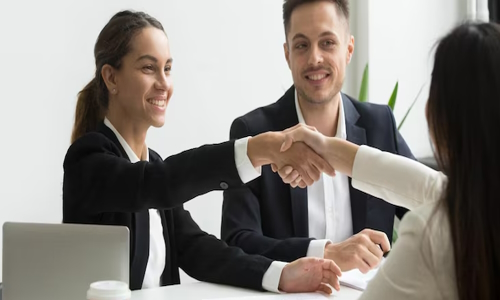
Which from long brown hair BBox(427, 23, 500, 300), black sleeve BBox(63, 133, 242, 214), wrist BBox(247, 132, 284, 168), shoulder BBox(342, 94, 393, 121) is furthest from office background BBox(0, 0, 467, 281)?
long brown hair BBox(427, 23, 500, 300)

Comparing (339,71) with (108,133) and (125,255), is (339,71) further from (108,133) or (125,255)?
(125,255)

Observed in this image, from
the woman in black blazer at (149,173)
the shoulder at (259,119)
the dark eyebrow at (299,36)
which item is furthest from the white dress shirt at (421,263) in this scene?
the dark eyebrow at (299,36)

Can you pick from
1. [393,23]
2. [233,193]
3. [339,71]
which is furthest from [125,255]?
[393,23]

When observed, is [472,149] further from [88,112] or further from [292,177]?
[88,112]

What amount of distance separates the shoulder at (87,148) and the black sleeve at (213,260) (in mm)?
360

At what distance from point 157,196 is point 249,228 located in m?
0.57

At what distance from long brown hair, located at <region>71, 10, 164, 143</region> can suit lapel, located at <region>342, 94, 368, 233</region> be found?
0.77 meters

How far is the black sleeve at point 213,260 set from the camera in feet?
6.23

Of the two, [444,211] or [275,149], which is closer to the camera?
[444,211]

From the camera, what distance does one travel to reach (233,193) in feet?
7.84

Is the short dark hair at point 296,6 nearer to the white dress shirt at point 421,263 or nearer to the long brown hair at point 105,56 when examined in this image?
the long brown hair at point 105,56

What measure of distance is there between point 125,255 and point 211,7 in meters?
2.20

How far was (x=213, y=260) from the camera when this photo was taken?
6.68 feet

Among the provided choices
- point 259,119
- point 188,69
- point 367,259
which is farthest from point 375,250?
point 188,69
